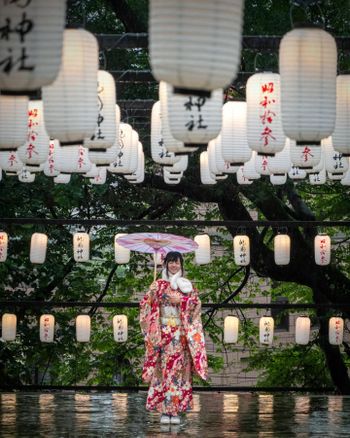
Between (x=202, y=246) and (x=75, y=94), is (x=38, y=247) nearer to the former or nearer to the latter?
(x=202, y=246)

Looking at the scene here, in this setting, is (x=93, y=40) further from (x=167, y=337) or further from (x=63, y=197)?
(x=63, y=197)

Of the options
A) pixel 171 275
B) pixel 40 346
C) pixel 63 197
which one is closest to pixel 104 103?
pixel 171 275

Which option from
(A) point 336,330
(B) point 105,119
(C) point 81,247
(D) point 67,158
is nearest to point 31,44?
(B) point 105,119

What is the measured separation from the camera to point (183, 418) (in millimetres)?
14875

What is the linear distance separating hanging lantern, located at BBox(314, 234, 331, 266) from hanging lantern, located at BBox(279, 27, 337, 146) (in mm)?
12323

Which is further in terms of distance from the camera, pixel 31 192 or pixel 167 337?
pixel 31 192

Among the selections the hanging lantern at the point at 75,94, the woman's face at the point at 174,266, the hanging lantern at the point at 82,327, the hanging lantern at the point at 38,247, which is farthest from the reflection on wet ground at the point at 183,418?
the hanging lantern at the point at 75,94

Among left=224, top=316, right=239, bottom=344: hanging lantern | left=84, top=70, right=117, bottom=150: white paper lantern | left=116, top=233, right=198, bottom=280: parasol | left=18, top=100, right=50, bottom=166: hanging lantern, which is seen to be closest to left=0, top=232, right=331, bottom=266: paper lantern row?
left=224, top=316, right=239, bottom=344: hanging lantern

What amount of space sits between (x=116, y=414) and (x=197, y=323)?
7.49 ft

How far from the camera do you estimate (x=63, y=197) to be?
70.1ft

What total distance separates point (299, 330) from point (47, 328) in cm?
422

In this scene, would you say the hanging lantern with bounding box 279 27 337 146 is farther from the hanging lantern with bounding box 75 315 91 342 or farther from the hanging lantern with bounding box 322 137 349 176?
the hanging lantern with bounding box 75 315 91 342

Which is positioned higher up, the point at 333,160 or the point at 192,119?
the point at 333,160

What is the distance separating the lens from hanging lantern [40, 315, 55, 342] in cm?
2159
